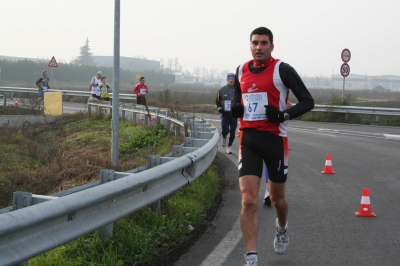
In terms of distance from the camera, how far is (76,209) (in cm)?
452

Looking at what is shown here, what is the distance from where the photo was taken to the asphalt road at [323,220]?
239 inches

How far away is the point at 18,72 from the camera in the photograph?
271 feet

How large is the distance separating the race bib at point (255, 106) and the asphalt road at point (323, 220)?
134cm

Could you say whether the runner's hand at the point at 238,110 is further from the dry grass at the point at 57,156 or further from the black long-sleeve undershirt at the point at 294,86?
the dry grass at the point at 57,156

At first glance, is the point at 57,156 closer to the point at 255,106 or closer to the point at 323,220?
the point at 323,220

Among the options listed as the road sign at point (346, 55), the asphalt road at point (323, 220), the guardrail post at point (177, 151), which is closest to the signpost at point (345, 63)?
the road sign at point (346, 55)

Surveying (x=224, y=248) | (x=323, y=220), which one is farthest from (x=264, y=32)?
(x=323, y=220)

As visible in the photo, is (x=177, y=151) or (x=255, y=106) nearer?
(x=255, y=106)

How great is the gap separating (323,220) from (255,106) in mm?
2535

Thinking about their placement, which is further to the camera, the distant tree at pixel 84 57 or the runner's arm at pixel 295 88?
the distant tree at pixel 84 57

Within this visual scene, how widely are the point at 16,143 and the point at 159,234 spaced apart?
1247cm

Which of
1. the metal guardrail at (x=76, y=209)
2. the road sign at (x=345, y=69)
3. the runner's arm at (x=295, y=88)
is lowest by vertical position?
the metal guardrail at (x=76, y=209)

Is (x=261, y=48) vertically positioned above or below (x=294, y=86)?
above

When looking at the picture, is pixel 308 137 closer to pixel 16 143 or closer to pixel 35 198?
pixel 16 143
